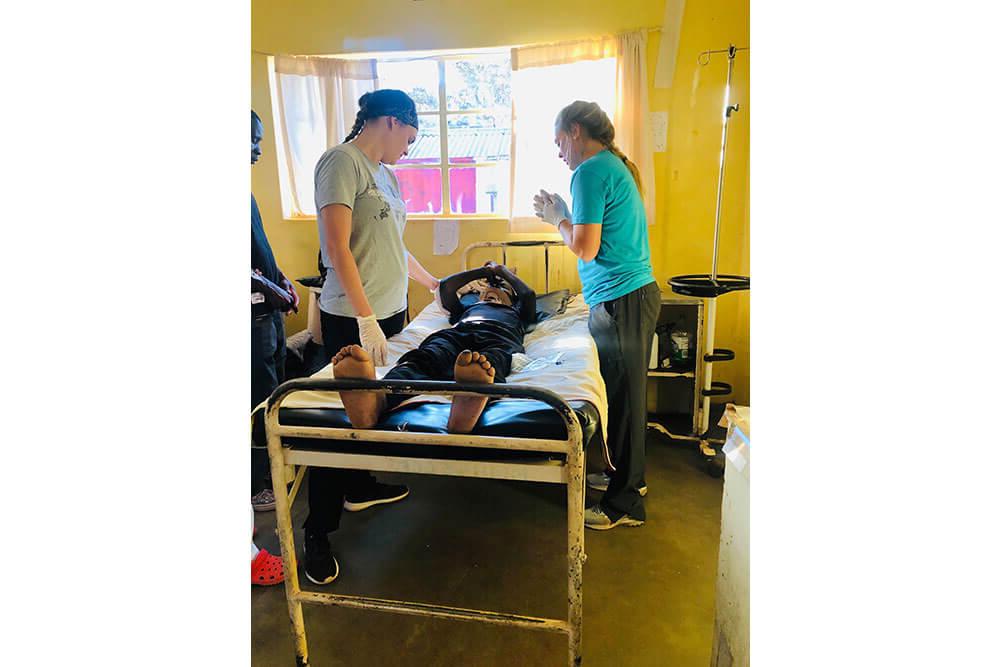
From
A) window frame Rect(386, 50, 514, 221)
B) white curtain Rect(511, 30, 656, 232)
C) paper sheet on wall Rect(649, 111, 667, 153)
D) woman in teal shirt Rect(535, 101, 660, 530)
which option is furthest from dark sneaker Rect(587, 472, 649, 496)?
paper sheet on wall Rect(649, 111, 667, 153)

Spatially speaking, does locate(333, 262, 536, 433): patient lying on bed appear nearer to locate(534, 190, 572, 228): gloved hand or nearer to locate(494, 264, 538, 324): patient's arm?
locate(494, 264, 538, 324): patient's arm

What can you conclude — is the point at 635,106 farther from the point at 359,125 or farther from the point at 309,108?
the point at 309,108

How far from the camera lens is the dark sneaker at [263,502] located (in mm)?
1921

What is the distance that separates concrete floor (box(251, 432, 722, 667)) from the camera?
4.34ft

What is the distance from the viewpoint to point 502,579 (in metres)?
1.59

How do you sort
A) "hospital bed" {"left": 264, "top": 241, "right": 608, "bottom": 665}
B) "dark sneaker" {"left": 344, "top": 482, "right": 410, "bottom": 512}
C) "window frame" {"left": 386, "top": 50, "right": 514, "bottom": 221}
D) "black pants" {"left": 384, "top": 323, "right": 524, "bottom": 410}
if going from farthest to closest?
"window frame" {"left": 386, "top": 50, "right": 514, "bottom": 221} < "dark sneaker" {"left": 344, "top": 482, "right": 410, "bottom": 512} < "black pants" {"left": 384, "top": 323, "right": 524, "bottom": 410} < "hospital bed" {"left": 264, "top": 241, "right": 608, "bottom": 665}

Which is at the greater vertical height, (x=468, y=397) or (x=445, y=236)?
(x=445, y=236)

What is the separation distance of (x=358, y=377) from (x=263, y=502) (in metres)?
1.08

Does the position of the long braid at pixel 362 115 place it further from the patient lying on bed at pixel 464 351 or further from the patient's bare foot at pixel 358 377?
the patient's bare foot at pixel 358 377

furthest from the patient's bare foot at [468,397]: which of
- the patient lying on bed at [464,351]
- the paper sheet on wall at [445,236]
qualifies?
the paper sheet on wall at [445,236]

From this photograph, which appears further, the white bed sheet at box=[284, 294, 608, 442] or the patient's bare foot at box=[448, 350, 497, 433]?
the white bed sheet at box=[284, 294, 608, 442]

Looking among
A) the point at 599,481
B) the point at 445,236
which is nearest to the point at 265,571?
the point at 599,481

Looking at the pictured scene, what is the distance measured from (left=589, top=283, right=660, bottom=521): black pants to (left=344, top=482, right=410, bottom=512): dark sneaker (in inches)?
29.0
